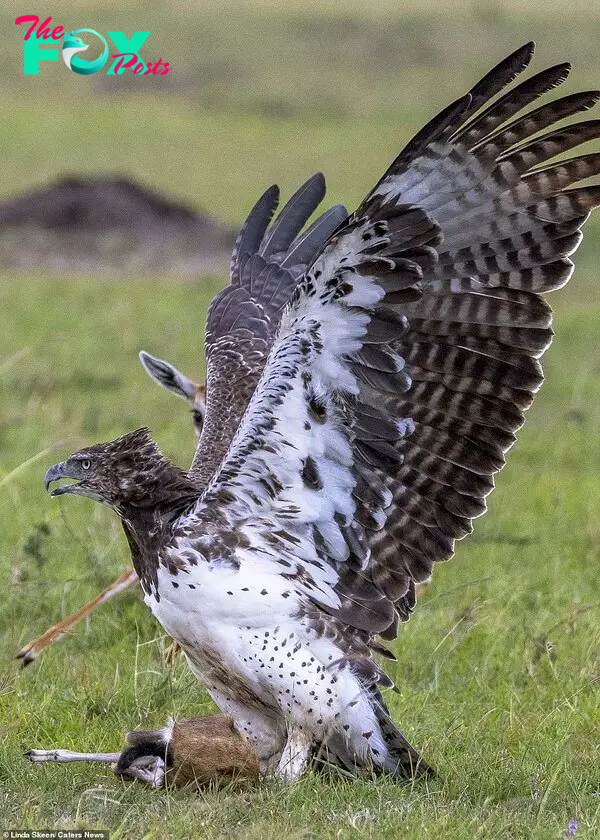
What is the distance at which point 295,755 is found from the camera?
4.95m

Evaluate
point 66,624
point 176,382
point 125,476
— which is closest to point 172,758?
point 125,476

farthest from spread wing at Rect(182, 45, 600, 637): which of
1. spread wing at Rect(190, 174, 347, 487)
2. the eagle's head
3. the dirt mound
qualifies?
the dirt mound

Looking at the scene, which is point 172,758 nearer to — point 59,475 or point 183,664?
point 59,475

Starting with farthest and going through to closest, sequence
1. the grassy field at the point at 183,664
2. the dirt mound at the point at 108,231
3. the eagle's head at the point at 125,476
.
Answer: the dirt mound at the point at 108,231 < the eagle's head at the point at 125,476 < the grassy field at the point at 183,664

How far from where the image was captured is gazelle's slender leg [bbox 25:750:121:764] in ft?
14.9

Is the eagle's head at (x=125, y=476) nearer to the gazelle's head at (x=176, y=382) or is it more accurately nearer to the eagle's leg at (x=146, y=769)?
the eagle's leg at (x=146, y=769)

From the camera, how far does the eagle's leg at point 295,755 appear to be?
4.91 meters

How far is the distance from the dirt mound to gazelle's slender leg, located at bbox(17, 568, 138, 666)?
1323 cm

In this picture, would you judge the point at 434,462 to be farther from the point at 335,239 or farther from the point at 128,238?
the point at 128,238

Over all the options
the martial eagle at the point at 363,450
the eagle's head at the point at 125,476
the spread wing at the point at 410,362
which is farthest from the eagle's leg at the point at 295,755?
the eagle's head at the point at 125,476

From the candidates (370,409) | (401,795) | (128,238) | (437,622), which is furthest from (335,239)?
(128,238)

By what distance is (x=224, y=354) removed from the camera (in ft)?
20.7

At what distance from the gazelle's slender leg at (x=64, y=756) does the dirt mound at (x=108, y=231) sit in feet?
48.4

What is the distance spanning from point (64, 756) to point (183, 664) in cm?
132
